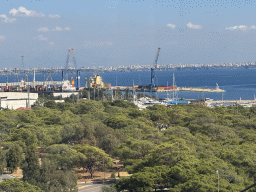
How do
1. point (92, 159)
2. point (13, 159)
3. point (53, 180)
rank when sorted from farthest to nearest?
1. point (92, 159)
2. point (13, 159)
3. point (53, 180)

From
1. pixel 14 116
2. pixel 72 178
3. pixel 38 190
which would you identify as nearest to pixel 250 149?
pixel 72 178

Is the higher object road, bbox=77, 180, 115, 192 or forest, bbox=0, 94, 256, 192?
forest, bbox=0, 94, 256, 192

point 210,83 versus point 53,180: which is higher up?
point 210,83

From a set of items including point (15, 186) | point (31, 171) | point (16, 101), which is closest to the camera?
point (15, 186)

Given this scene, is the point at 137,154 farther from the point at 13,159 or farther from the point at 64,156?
the point at 13,159

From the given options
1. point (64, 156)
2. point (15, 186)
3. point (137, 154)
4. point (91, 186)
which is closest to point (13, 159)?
point (64, 156)

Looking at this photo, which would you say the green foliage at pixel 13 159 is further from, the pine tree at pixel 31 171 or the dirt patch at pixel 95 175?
the dirt patch at pixel 95 175

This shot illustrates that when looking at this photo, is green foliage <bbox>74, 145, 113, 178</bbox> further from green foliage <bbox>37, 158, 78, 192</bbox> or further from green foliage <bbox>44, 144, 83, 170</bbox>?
green foliage <bbox>37, 158, 78, 192</bbox>

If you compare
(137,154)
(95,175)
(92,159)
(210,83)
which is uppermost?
(210,83)

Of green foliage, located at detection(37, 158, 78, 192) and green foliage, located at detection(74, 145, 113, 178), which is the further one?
green foliage, located at detection(74, 145, 113, 178)

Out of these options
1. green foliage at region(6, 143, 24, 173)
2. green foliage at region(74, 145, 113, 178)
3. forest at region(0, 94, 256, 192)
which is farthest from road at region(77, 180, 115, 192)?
green foliage at region(6, 143, 24, 173)
